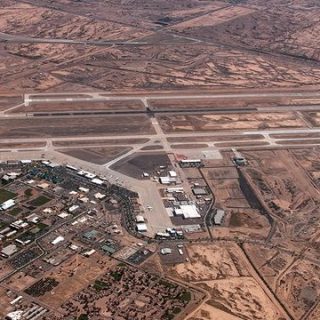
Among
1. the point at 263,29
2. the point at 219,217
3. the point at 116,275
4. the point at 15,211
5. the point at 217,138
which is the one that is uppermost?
the point at 263,29

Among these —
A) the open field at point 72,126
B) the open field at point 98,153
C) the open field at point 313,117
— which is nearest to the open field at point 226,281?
the open field at point 98,153

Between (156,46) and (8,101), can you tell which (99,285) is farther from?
(156,46)

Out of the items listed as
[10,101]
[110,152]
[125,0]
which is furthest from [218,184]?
[125,0]

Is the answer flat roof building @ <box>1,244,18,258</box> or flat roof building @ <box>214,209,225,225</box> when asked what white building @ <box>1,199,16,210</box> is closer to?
flat roof building @ <box>1,244,18,258</box>

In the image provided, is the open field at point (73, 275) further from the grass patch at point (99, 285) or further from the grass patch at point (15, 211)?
the grass patch at point (15, 211)

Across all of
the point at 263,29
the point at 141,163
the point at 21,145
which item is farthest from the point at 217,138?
the point at 263,29
